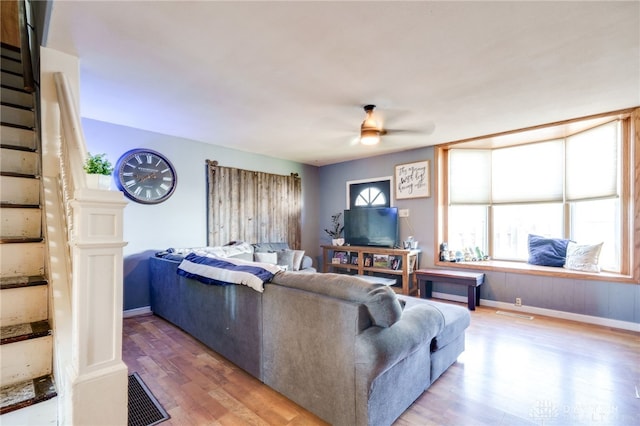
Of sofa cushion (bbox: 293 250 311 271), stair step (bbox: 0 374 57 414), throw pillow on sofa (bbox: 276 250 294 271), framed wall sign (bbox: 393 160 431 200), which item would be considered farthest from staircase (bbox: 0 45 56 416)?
framed wall sign (bbox: 393 160 431 200)

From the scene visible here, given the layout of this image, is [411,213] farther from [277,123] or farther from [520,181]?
[277,123]

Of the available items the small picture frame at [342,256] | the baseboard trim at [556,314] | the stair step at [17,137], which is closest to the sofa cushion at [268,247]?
the small picture frame at [342,256]

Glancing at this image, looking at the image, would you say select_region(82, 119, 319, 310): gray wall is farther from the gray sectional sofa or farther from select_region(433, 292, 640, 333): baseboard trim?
select_region(433, 292, 640, 333): baseboard trim

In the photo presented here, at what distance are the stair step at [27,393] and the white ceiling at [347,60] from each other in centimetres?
195

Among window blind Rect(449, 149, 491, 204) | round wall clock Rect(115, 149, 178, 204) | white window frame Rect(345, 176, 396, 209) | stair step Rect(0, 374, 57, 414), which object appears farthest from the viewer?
white window frame Rect(345, 176, 396, 209)

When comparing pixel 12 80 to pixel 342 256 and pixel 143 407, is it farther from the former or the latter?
pixel 342 256

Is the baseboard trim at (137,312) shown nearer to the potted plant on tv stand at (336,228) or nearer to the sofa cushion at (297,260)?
the sofa cushion at (297,260)

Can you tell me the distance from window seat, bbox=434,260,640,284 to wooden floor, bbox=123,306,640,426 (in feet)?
1.92

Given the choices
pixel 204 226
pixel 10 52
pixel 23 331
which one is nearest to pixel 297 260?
pixel 204 226

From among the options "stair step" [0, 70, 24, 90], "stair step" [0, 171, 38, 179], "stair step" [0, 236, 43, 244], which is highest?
"stair step" [0, 70, 24, 90]

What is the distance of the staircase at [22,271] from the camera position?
4.28 feet

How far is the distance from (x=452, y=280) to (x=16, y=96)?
4.95m

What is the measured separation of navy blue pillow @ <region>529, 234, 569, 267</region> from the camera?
12.9 ft

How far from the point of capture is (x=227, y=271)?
92.5 inches
